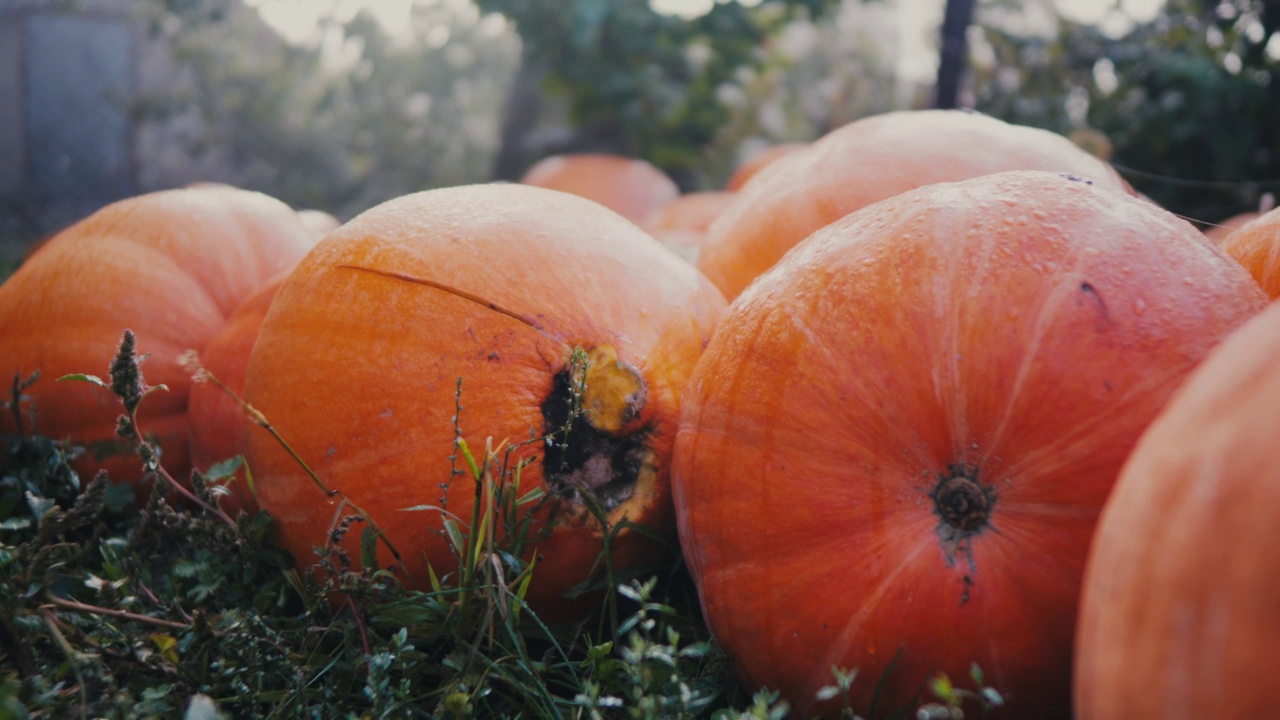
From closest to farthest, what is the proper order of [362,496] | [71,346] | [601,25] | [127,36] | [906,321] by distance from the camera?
[906,321], [362,496], [71,346], [601,25], [127,36]

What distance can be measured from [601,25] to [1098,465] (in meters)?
4.81

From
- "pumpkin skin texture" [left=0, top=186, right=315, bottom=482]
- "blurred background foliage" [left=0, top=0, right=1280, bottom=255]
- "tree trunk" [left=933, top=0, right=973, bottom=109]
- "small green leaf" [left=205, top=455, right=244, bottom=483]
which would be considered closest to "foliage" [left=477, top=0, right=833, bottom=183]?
"blurred background foliage" [left=0, top=0, right=1280, bottom=255]

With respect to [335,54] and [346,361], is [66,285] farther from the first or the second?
[335,54]

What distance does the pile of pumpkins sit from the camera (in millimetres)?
848

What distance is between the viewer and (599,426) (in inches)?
62.5

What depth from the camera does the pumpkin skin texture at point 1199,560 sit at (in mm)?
765

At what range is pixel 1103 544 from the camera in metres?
Answer: 0.91

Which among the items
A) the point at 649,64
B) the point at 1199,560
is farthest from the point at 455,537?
the point at 649,64

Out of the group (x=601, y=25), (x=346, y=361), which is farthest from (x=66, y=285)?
(x=601, y=25)

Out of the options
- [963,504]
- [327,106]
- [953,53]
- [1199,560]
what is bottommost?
[327,106]

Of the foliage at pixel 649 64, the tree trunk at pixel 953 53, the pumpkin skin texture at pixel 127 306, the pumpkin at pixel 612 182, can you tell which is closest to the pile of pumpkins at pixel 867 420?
the pumpkin skin texture at pixel 127 306

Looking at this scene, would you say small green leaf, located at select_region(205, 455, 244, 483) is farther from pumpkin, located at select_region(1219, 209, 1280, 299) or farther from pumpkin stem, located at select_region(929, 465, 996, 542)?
pumpkin, located at select_region(1219, 209, 1280, 299)

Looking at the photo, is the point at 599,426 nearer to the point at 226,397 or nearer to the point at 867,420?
the point at 867,420

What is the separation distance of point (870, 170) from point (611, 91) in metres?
3.53
